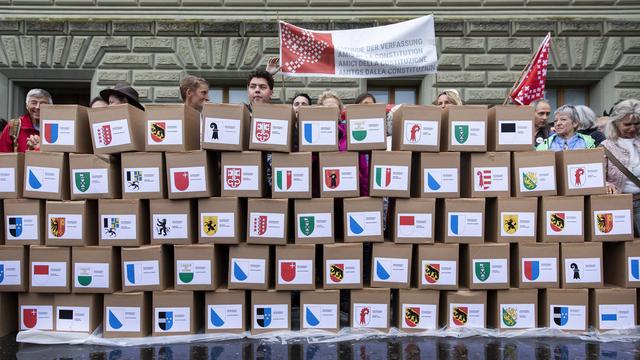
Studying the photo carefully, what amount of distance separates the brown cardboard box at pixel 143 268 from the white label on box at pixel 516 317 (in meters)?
2.34

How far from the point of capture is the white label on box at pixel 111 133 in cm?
362

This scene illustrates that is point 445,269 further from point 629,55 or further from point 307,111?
point 629,55

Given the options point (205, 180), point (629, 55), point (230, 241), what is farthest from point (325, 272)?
point (629, 55)

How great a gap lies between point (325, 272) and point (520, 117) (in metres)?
1.71

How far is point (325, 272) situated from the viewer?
371cm

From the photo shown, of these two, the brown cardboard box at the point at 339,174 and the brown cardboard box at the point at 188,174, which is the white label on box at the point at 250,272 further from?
the brown cardboard box at the point at 339,174

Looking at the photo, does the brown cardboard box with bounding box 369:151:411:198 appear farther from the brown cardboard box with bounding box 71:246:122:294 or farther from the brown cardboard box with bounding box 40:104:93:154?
the brown cardboard box with bounding box 40:104:93:154

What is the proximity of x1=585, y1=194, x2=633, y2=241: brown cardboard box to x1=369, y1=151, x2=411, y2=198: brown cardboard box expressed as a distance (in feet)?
4.18

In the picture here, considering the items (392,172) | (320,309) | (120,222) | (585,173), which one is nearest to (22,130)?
(120,222)

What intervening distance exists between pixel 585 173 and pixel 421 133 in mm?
1143

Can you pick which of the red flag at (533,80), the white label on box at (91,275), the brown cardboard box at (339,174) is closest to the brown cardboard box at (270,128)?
the brown cardboard box at (339,174)

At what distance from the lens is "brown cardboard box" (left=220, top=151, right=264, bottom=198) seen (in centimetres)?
364

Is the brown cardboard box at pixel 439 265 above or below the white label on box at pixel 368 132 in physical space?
below

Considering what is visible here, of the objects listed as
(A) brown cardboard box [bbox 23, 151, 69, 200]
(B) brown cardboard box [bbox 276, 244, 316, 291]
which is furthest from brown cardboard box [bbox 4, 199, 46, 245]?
(B) brown cardboard box [bbox 276, 244, 316, 291]
